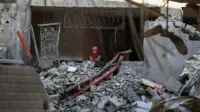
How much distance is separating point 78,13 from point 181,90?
436cm

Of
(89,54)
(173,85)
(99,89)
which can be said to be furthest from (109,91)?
(89,54)

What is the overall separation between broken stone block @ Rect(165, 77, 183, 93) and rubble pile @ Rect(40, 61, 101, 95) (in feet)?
6.20

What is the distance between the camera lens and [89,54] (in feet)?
45.5

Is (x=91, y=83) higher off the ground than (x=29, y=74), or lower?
lower

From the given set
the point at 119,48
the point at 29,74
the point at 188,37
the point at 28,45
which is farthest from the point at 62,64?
the point at 29,74

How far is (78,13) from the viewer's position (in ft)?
43.6

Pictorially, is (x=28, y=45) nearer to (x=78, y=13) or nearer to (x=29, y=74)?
(x=78, y=13)

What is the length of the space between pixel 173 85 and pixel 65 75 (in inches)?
108

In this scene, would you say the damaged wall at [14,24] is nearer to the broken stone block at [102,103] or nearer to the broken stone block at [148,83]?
the broken stone block at [102,103]

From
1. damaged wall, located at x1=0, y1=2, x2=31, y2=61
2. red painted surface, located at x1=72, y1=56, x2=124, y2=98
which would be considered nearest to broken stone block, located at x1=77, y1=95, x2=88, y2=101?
red painted surface, located at x1=72, y1=56, x2=124, y2=98

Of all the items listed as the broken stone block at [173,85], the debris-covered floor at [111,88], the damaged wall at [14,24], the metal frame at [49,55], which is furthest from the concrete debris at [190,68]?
the damaged wall at [14,24]

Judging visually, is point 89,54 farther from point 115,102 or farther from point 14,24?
point 115,102

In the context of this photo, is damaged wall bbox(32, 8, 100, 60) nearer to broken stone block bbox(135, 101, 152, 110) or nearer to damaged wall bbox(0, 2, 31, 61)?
damaged wall bbox(0, 2, 31, 61)

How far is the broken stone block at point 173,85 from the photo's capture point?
10.6 m
